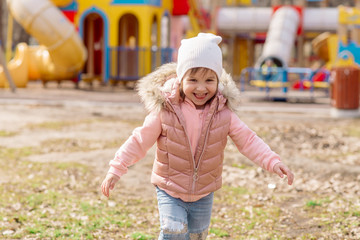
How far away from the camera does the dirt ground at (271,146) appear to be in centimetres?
546

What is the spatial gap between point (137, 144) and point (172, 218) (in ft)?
1.52

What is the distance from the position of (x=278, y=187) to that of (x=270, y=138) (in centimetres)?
304

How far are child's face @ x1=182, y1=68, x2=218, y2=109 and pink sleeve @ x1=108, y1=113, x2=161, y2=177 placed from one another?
23 centimetres

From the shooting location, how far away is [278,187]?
648 cm

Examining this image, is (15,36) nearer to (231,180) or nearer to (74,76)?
(74,76)

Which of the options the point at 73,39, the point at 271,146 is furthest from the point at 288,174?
the point at 73,39

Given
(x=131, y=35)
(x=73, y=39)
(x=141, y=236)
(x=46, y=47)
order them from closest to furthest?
(x=141, y=236) < (x=73, y=39) < (x=46, y=47) < (x=131, y=35)

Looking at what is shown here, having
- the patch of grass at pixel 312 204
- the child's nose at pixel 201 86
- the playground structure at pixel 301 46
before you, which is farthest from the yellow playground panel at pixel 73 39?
the child's nose at pixel 201 86

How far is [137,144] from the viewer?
3377 mm

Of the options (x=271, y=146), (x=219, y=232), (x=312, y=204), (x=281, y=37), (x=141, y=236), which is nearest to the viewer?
(x=141, y=236)

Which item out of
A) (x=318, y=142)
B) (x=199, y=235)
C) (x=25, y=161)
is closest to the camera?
(x=199, y=235)

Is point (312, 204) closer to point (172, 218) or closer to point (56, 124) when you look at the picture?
point (172, 218)

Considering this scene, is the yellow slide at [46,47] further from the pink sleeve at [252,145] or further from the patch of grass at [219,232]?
the pink sleeve at [252,145]

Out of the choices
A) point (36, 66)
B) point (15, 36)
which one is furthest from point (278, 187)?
point (15, 36)
